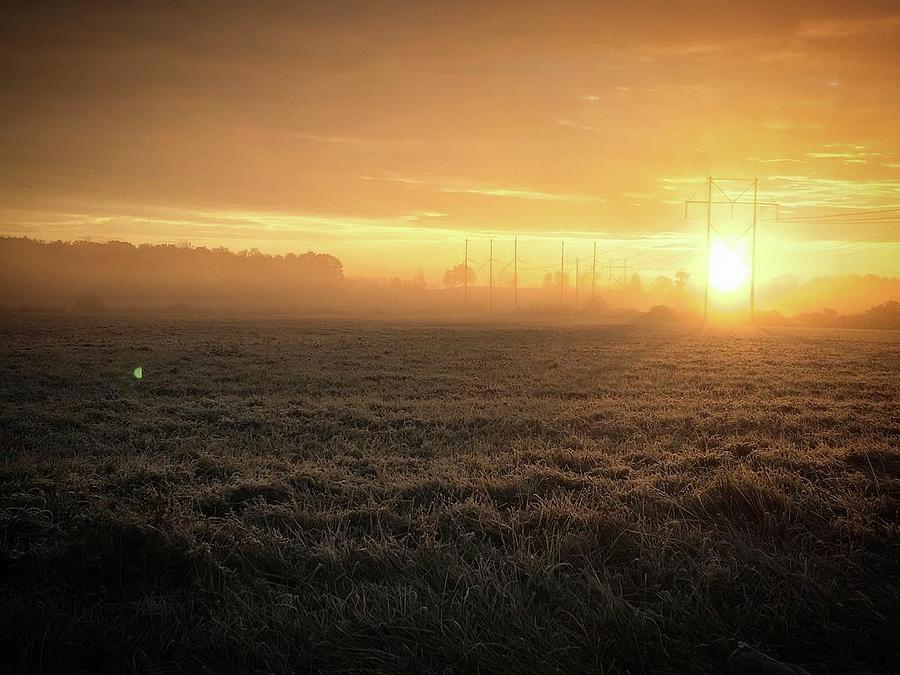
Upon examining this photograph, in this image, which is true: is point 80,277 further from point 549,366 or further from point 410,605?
point 410,605

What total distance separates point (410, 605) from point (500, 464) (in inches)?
182

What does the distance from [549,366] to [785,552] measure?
2177 centimetres

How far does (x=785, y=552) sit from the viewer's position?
5.16m

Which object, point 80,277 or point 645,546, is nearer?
point 645,546

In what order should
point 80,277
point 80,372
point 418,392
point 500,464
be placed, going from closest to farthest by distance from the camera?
point 500,464, point 418,392, point 80,372, point 80,277

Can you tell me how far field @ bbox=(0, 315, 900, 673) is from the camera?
12.5ft

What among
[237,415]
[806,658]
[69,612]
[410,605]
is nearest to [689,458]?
[806,658]

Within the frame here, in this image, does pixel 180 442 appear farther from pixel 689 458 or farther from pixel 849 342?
pixel 849 342

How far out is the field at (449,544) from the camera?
12.5 feet

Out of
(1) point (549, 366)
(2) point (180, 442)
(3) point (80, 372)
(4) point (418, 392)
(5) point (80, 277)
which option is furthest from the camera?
(5) point (80, 277)

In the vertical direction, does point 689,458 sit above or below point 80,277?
below

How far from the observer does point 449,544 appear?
514 cm

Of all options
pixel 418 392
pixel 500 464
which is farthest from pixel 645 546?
pixel 418 392

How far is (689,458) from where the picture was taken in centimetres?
897
